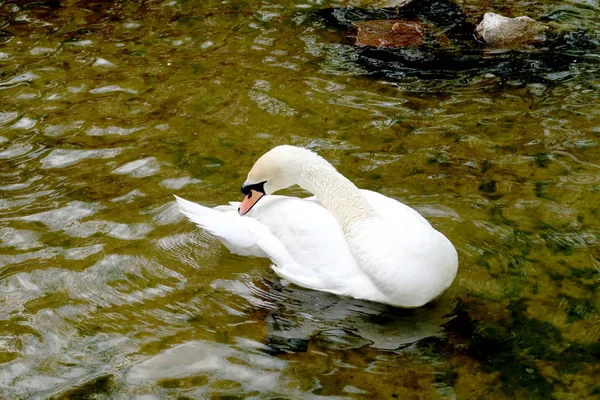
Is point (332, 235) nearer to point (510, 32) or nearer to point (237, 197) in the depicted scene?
point (237, 197)

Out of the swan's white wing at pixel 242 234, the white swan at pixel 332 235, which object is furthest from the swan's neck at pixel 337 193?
the swan's white wing at pixel 242 234

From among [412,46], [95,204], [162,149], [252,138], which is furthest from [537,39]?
[95,204]

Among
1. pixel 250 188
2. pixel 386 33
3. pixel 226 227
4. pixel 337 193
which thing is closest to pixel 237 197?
pixel 250 188

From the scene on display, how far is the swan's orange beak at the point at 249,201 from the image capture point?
4992 millimetres

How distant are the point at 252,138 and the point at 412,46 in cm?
252

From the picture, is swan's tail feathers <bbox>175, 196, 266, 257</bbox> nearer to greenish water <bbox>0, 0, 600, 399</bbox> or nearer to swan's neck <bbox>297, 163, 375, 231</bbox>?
greenish water <bbox>0, 0, 600, 399</bbox>

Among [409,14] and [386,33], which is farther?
[409,14]

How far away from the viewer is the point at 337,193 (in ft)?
16.1

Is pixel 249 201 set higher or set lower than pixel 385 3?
lower

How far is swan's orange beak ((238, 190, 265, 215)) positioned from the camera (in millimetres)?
4992

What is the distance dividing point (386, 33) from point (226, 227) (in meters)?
4.25

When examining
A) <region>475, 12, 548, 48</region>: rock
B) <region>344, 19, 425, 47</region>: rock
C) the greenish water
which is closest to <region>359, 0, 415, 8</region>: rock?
<region>344, 19, 425, 47</region>: rock

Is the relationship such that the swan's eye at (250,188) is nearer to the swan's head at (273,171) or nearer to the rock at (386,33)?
the swan's head at (273,171)

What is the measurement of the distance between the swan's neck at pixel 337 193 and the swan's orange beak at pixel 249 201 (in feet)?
1.04
